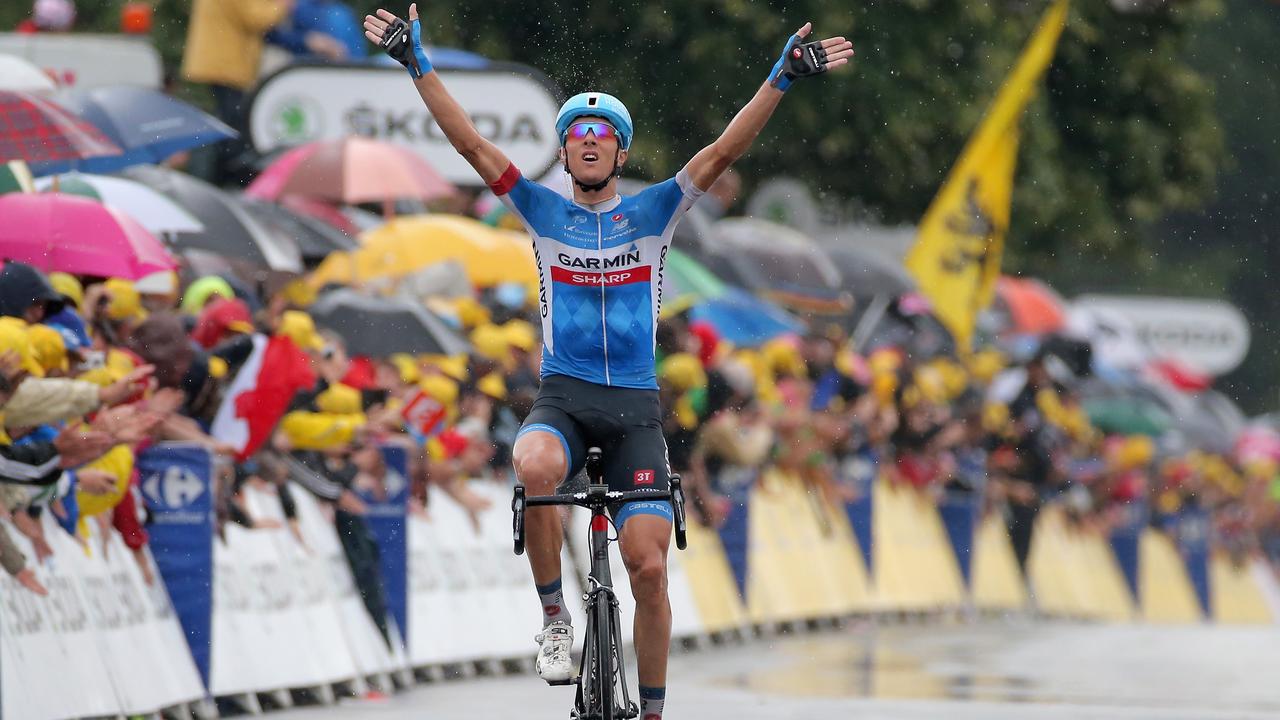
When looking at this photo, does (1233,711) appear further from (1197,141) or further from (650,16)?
(1197,141)

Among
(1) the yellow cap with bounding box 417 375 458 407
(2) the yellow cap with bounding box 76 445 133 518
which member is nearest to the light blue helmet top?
(2) the yellow cap with bounding box 76 445 133 518

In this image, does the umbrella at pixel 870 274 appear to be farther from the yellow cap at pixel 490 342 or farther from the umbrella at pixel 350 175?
the yellow cap at pixel 490 342

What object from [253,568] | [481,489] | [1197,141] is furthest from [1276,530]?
[253,568]

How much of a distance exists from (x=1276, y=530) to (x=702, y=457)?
2761 centimetres

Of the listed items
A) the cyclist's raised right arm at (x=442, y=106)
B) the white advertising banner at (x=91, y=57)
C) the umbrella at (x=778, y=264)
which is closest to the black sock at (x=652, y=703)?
the cyclist's raised right arm at (x=442, y=106)

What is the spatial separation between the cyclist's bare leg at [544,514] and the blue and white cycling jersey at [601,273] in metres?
0.39

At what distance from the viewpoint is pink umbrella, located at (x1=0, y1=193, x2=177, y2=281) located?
→ 42.8 feet

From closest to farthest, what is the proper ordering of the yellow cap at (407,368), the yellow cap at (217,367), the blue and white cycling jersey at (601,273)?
the blue and white cycling jersey at (601,273) → the yellow cap at (217,367) → the yellow cap at (407,368)

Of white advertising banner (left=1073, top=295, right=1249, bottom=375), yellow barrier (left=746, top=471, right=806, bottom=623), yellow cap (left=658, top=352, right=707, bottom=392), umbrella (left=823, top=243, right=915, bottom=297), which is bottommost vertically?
yellow barrier (left=746, top=471, right=806, bottom=623)

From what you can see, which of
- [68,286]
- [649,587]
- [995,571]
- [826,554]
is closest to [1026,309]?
[995,571]

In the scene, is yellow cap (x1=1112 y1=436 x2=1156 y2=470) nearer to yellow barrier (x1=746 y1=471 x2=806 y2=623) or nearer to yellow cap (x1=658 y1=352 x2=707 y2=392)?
yellow barrier (x1=746 y1=471 x2=806 y2=623)

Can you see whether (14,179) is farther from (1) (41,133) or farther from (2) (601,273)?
(2) (601,273)

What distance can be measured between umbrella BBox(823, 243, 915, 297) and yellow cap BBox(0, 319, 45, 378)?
1533cm

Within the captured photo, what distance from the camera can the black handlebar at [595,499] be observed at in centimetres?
998
